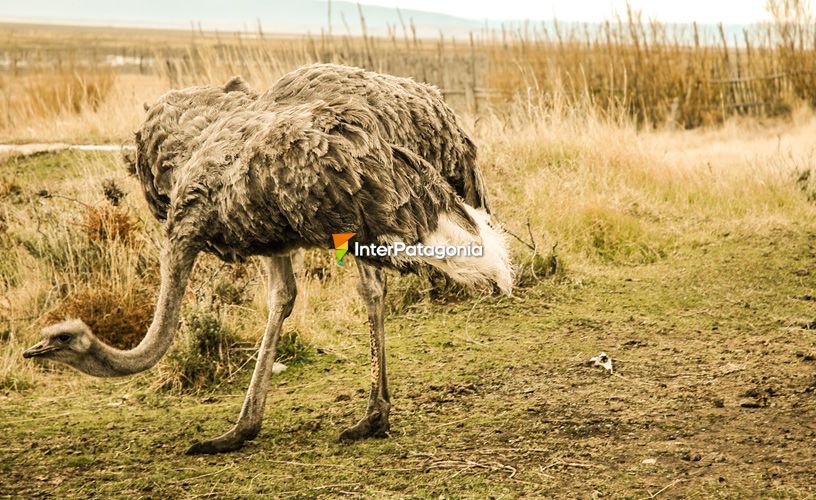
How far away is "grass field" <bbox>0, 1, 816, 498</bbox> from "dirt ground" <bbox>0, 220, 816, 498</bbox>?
2 cm

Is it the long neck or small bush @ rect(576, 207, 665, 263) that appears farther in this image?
small bush @ rect(576, 207, 665, 263)

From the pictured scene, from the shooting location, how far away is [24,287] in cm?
709

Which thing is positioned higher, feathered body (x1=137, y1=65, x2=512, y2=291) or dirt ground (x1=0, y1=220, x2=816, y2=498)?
feathered body (x1=137, y1=65, x2=512, y2=291)

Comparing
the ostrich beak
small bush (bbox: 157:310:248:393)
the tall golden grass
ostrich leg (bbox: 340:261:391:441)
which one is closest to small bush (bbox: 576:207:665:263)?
small bush (bbox: 157:310:248:393)

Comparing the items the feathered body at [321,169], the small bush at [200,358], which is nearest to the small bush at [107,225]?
the small bush at [200,358]

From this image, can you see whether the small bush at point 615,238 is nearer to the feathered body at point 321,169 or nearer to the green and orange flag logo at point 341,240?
the feathered body at point 321,169

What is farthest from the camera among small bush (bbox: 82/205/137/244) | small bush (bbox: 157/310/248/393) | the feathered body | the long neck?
small bush (bbox: 82/205/137/244)

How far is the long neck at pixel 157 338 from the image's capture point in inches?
161

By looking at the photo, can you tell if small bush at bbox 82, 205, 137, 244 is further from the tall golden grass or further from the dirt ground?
the tall golden grass

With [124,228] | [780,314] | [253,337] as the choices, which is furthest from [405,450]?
[124,228]

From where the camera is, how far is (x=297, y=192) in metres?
3.96

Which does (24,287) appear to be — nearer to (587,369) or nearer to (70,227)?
(70,227)

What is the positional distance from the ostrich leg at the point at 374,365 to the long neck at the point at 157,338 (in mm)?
768

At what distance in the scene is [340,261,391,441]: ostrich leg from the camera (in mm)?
4547
